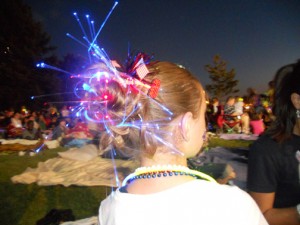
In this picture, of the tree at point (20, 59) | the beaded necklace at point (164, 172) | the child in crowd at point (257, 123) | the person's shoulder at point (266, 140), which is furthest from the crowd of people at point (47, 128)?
the tree at point (20, 59)

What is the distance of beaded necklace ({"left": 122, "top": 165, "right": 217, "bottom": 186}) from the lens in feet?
3.76

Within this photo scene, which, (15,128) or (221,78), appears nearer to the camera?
(15,128)

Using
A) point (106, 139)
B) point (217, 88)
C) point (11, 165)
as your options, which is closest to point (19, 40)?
point (217, 88)

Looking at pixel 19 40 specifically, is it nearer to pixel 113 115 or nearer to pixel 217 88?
pixel 217 88

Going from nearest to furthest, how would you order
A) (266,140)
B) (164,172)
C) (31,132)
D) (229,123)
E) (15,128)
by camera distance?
(164,172) < (266,140) < (31,132) < (15,128) < (229,123)

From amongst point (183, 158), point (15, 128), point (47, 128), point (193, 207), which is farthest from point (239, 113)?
point (193, 207)

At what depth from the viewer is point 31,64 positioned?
1094 inches

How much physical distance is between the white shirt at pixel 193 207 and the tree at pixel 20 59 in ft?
91.8

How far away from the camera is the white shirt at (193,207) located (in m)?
0.97

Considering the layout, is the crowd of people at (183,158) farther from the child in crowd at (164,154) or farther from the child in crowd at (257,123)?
the child in crowd at (257,123)

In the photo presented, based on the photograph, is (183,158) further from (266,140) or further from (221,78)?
(221,78)

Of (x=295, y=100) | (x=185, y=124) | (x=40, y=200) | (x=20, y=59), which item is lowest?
(x=40, y=200)

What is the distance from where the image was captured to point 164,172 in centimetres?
116

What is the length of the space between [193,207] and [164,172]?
22 centimetres
